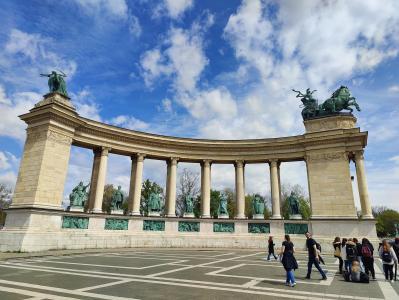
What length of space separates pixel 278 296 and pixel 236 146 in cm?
3012

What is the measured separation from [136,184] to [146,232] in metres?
5.92

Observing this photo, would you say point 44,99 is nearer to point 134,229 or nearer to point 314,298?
point 134,229

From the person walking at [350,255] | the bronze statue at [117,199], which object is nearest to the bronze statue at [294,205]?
the bronze statue at [117,199]

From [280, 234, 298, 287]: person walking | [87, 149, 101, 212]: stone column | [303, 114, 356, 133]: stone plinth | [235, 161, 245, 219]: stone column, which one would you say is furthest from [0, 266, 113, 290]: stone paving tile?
[303, 114, 356, 133]: stone plinth

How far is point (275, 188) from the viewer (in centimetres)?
3662

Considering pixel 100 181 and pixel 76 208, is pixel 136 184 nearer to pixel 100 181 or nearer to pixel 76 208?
pixel 100 181

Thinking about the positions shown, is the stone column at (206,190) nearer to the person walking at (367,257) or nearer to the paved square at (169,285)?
the paved square at (169,285)

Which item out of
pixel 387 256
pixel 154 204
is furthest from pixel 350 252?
pixel 154 204

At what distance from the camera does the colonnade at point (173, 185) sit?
32594mm

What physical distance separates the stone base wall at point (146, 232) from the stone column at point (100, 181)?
1568mm

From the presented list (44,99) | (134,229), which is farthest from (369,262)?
(44,99)

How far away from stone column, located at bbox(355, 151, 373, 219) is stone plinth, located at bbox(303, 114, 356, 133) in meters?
4.01

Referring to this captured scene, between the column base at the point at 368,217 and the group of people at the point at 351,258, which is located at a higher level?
the column base at the point at 368,217

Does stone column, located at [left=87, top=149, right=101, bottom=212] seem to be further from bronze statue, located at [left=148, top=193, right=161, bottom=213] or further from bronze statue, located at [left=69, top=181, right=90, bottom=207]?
bronze statue, located at [left=148, top=193, right=161, bottom=213]
